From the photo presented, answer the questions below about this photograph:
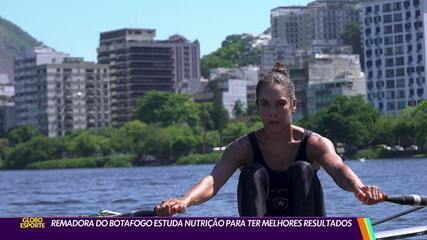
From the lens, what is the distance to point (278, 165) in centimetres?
1085

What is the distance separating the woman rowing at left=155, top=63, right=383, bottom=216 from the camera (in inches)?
413

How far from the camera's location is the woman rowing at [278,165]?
1049cm

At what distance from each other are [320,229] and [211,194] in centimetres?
173

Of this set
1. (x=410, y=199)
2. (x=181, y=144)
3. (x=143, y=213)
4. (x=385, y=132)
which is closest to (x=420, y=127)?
(x=385, y=132)

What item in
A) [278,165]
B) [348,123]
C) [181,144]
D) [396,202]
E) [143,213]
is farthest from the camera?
[181,144]

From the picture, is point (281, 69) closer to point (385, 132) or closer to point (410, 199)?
point (410, 199)

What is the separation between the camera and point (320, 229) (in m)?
8.95

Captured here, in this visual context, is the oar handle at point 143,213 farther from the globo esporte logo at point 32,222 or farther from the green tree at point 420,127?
the green tree at point 420,127

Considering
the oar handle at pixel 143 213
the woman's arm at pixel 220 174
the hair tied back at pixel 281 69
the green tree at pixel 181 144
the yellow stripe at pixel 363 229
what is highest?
the hair tied back at pixel 281 69

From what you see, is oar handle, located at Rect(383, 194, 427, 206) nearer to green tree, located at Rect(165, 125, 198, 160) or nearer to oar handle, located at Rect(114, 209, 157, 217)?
oar handle, located at Rect(114, 209, 157, 217)

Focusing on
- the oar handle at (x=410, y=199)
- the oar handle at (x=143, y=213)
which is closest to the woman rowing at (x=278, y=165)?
the oar handle at (x=410, y=199)

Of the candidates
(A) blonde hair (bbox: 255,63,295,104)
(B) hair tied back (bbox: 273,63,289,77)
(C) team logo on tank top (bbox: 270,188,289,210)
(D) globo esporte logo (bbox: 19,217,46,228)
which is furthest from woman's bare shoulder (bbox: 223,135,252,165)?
(D) globo esporte logo (bbox: 19,217,46,228)

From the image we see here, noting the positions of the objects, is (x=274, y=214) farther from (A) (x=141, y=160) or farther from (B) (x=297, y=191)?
(A) (x=141, y=160)

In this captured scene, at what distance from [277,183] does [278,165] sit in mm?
149
